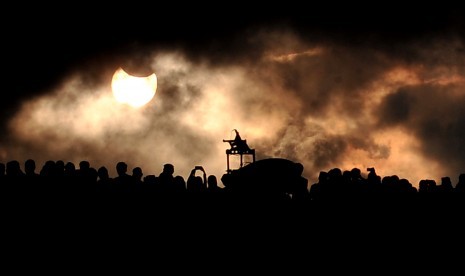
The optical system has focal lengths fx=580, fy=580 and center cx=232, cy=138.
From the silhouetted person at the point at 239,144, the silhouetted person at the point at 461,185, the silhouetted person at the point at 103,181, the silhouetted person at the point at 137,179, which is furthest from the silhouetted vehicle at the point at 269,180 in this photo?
the silhouetted person at the point at 239,144

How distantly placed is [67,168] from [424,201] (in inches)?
296

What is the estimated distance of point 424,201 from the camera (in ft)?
40.9

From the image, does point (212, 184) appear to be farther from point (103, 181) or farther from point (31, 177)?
point (31, 177)

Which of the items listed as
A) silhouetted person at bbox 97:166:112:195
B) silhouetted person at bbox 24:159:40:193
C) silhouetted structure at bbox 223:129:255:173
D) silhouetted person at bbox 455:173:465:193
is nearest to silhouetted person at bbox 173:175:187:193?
silhouetted person at bbox 97:166:112:195

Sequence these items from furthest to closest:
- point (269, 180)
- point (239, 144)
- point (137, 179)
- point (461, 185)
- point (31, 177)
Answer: point (239, 144) → point (269, 180) → point (461, 185) → point (137, 179) → point (31, 177)

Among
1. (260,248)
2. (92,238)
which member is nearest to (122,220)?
(92,238)

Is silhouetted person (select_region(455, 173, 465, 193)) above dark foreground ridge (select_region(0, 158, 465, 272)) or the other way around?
above

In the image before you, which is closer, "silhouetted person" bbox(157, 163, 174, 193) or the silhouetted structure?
"silhouetted person" bbox(157, 163, 174, 193)

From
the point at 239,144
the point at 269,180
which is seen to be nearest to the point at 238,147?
the point at 239,144

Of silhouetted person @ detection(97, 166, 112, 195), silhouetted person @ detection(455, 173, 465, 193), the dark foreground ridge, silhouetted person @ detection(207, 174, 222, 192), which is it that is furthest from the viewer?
silhouetted person @ detection(455, 173, 465, 193)

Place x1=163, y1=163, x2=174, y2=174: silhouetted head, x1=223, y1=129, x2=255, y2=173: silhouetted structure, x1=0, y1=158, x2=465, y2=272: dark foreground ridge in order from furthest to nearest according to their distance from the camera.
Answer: x1=223, y1=129, x2=255, y2=173: silhouetted structure, x1=163, y1=163, x2=174, y2=174: silhouetted head, x1=0, y1=158, x2=465, y2=272: dark foreground ridge

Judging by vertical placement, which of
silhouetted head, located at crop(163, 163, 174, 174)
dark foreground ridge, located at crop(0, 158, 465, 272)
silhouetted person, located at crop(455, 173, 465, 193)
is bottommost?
dark foreground ridge, located at crop(0, 158, 465, 272)

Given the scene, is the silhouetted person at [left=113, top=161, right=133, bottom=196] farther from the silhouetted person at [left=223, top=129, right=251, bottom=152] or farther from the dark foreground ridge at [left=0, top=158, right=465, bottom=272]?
the silhouetted person at [left=223, top=129, right=251, bottom=152]

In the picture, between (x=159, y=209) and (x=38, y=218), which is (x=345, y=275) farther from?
(x=38, y=218)
